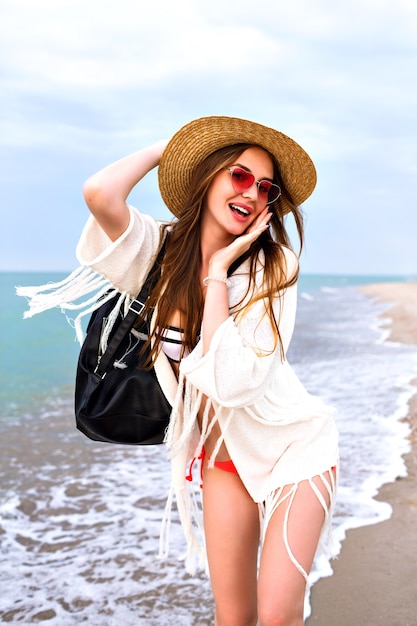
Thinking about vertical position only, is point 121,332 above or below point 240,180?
below

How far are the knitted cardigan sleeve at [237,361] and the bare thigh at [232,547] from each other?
1.83ft

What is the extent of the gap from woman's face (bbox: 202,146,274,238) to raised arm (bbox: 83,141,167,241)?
0.34 m

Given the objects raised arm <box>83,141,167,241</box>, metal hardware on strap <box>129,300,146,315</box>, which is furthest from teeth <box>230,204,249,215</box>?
metal hardware on strap <box>129,300,146,315</box>

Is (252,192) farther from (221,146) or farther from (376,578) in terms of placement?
(376,578)

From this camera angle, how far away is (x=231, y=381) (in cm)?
251

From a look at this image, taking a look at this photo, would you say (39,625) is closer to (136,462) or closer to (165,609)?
(165,609)

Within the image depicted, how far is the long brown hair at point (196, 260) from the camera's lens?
2.78m

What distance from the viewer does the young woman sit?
2.66 metres

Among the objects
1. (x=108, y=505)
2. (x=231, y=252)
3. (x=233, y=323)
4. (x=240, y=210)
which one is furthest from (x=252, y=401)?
(x=108, y=505)

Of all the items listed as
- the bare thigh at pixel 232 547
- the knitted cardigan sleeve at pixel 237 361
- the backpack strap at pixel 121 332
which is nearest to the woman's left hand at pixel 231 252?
the knitted cardigan sleeve at pixel 237 361

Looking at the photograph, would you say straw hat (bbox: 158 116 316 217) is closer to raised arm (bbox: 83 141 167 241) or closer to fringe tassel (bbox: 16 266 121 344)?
raised arm (bbox: 83 141 167 241)

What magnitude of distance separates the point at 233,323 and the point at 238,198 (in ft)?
1.95

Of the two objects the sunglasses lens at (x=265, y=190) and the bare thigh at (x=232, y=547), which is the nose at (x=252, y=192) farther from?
the bare thigh at (x=232, y=547)

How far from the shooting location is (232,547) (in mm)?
2875
